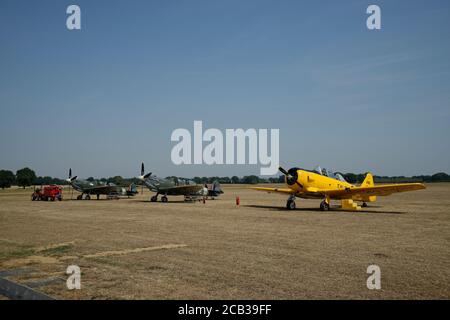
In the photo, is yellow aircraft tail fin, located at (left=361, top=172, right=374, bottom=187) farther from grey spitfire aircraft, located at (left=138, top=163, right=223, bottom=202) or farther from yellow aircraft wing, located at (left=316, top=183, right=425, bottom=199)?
grey spitfire aircraft, located at (left=138, top=163, right=223, bottom=202)

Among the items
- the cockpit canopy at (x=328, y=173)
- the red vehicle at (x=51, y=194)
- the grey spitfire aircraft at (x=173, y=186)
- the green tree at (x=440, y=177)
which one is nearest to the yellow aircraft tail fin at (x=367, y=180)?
the cockpit canopy at (x=328, y=173)

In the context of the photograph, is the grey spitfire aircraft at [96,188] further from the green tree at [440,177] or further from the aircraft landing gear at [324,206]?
the green tree at [440,177]

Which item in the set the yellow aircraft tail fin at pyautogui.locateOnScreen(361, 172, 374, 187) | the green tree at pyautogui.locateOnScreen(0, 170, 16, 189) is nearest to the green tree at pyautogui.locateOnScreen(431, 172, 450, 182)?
the yellow aircraft tail fin at pyautogui.locateOnScreen(361, 172, 374, 187)

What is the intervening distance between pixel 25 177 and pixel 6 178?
7.50 m

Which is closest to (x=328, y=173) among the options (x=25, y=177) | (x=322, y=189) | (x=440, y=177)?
(x=322, y=189)

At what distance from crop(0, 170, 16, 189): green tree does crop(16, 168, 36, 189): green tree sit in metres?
3.70

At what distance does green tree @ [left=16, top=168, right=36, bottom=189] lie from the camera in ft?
385

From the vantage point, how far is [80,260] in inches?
348

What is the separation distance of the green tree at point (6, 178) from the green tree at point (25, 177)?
3.70 m

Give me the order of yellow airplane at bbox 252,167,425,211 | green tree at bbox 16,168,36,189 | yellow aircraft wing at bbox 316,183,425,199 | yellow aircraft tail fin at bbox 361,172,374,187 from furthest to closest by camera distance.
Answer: green tree at bbox 16,168,36,189 < yellow aircraft tail fin at bbox 361,172,374,187 < yellow airplane at bbox 252,167,425,211 < yellow aircraft wing at bbox 316,183,425,199

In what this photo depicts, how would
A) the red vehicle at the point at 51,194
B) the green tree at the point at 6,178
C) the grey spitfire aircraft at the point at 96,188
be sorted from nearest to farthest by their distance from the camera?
1. the red vehicle at the point at 51,194
2. the grey spitfire aircraft at the point at 96,188
3. the green tree at the point at 6,178

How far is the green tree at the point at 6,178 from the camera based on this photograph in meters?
115
